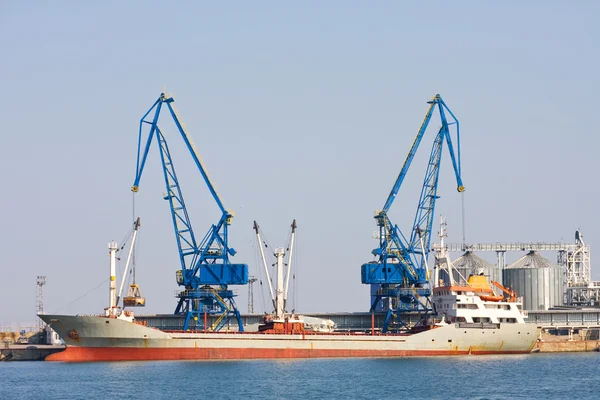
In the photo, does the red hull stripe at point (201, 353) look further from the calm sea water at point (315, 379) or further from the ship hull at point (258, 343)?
the calm sea water at point (315, 379)

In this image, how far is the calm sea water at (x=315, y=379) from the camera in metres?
69.3

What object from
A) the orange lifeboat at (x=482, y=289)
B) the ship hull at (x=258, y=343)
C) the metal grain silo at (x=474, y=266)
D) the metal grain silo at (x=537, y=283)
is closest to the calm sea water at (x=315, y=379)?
the ship hull at (x=258, y=343)

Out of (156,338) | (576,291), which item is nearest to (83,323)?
(156,338)

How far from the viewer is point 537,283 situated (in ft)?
445

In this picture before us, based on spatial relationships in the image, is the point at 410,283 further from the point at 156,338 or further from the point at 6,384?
the point at 6,384

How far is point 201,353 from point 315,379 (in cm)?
2109

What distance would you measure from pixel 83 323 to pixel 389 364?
1027 inches

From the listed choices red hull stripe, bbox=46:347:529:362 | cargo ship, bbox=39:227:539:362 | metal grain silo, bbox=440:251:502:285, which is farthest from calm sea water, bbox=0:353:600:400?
metal grain silo, bbox=440:251:502:285

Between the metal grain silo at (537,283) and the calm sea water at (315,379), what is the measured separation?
37.6m

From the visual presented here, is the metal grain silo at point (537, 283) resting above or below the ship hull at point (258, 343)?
above

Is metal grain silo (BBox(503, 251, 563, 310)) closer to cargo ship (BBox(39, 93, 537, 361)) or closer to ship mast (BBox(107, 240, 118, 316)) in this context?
cargo ship (BBox(39, 93, 537, 361))

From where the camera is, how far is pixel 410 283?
112 meters

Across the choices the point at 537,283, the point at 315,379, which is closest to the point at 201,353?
the point at 315,379

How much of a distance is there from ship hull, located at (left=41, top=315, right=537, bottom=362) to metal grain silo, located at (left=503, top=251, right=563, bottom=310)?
32026 millimetres
